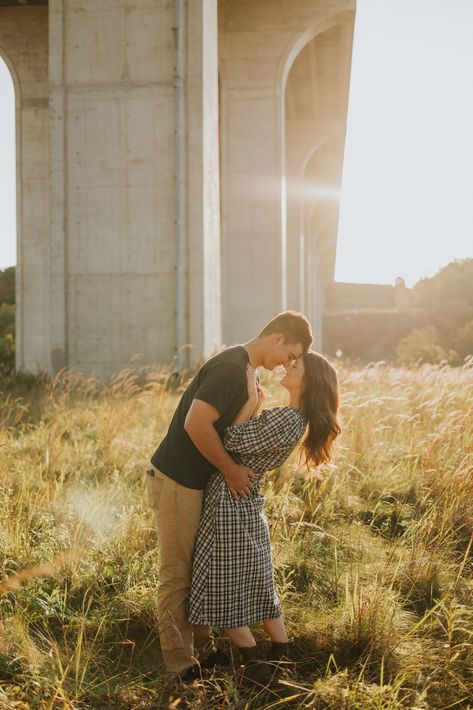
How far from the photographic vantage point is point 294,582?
3754 mm

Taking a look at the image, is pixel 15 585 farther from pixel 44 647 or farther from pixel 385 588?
pixel 385 588

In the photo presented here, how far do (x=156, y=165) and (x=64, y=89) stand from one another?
6.91 feet

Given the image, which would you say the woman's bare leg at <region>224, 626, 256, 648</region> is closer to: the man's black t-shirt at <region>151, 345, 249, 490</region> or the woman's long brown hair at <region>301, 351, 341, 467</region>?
the man's black t-shirt at <region>151, 345, 249, 490</region>

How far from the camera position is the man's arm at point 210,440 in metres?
2.90

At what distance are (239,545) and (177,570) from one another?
32cm

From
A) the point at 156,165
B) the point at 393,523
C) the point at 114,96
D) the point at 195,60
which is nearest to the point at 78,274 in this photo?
the point at 156,165

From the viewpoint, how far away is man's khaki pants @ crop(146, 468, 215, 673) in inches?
117

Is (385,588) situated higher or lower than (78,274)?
lower

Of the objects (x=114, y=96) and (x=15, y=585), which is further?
(x=114, y=96)

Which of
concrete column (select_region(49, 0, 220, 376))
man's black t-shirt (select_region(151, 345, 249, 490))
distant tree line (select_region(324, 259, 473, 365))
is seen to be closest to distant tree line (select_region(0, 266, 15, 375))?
distant tree line (select_region(324, 259, 473, 365))

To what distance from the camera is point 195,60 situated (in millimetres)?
11789

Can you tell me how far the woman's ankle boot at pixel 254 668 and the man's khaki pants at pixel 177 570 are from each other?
235 millimetres

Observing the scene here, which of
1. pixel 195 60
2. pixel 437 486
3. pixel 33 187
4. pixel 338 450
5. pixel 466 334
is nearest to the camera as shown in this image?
pixel 437 486

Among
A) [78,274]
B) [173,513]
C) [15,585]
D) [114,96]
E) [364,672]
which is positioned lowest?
[364,672]
